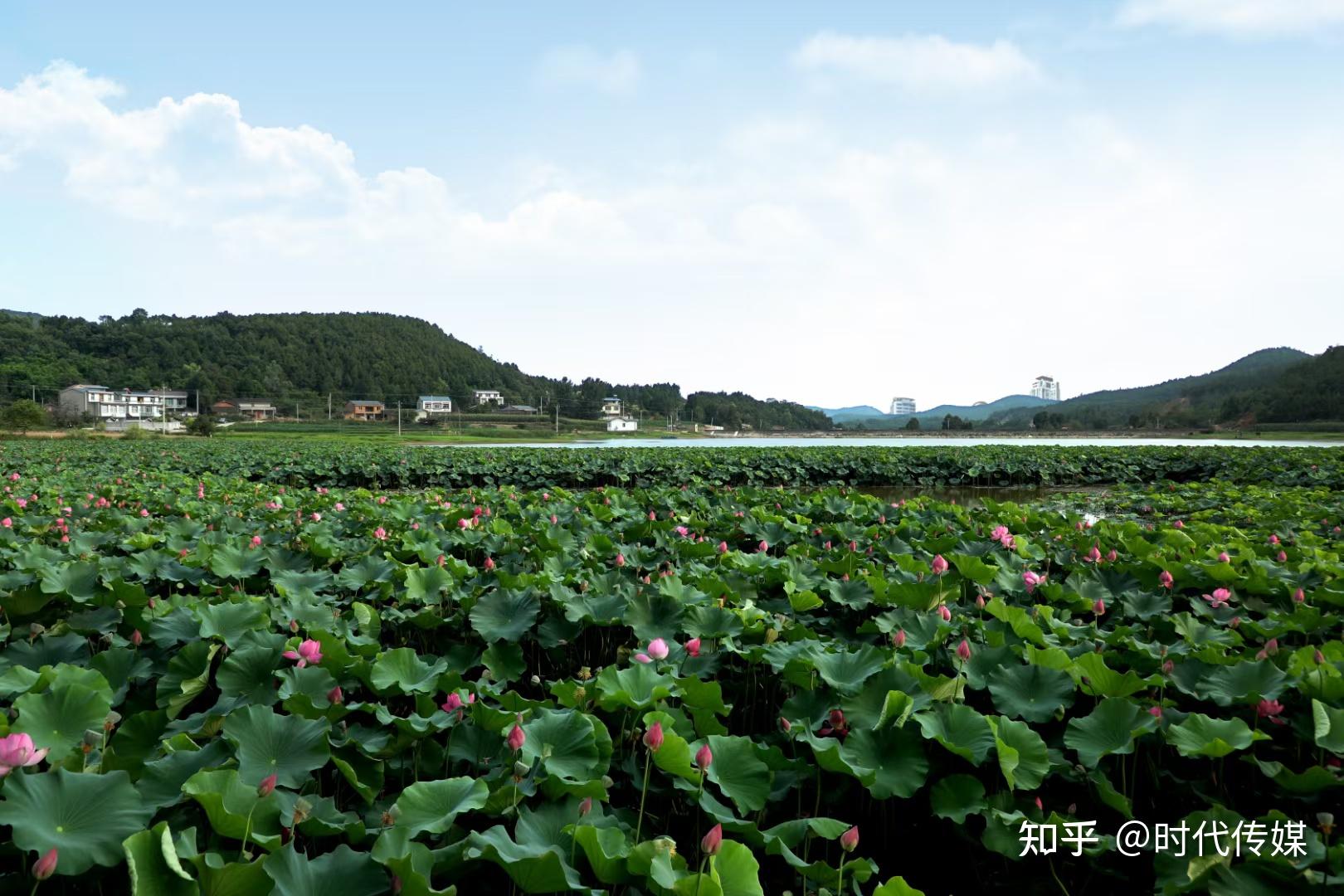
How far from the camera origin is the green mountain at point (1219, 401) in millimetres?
56000

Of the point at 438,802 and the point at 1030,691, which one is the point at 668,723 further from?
the point at 1030,691

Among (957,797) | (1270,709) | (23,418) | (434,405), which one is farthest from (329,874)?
(434,405)

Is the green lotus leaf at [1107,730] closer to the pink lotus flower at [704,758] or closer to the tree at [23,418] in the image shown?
the pink lotus flower at [704,758]

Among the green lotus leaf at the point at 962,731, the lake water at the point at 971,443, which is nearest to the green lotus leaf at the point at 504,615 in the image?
the green lotus leaf at the point at 962,731

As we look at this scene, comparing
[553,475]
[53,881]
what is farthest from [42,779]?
[553,475]

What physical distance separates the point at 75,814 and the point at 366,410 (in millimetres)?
73353

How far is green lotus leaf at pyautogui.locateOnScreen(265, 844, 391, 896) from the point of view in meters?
1.10

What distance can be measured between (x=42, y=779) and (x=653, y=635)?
1587 millimetres

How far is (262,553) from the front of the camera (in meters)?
3.37

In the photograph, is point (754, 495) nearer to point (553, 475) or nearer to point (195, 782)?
point (195, 782)

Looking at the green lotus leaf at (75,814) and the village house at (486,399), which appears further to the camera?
the village house at (486,399)

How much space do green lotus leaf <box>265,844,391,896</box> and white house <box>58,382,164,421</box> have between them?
6429cm

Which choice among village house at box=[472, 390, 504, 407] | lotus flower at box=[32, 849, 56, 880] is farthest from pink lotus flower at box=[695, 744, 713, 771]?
village house at box=[472, 390, 504, 407]

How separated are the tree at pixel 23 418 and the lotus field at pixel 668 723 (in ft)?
158
